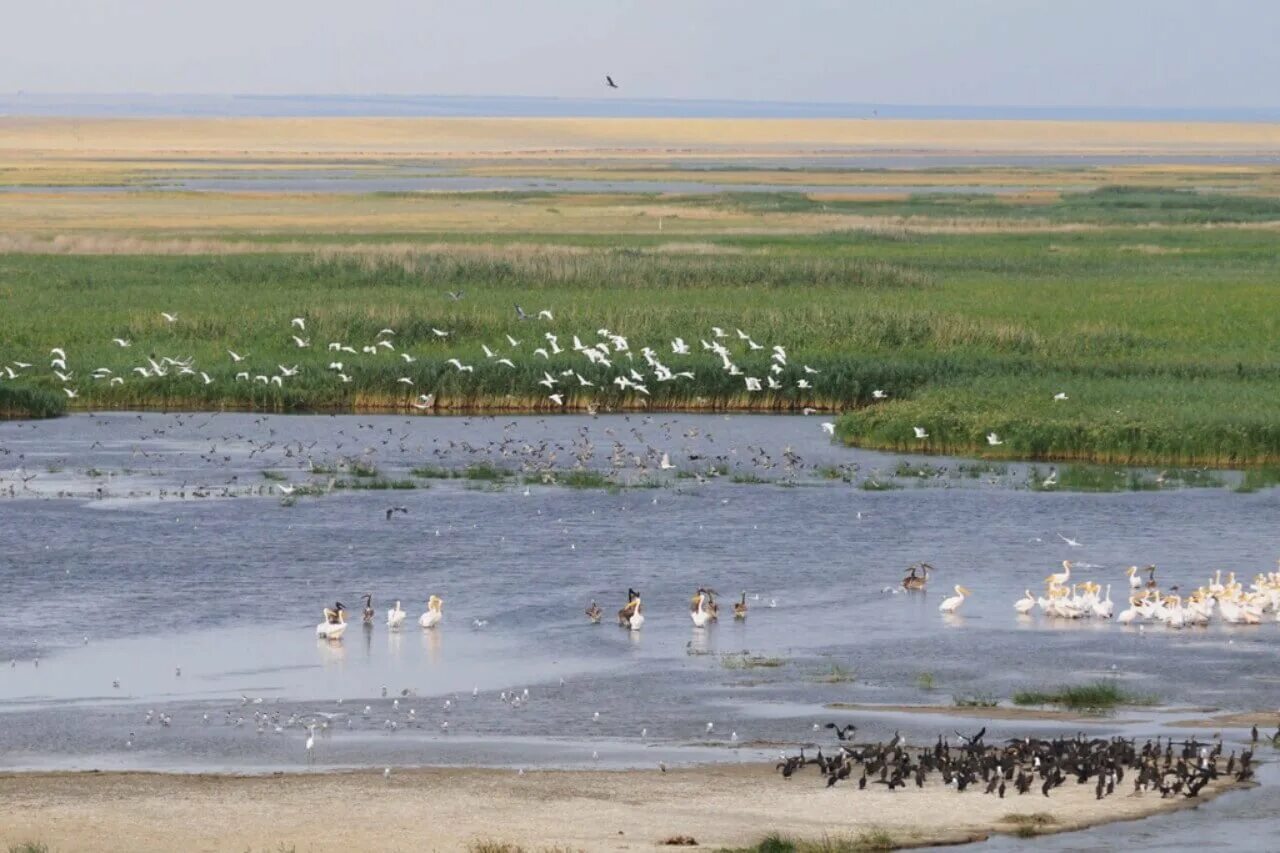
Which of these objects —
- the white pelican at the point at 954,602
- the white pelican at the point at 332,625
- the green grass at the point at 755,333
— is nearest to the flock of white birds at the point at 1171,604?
the white pelican at the point at 954,602

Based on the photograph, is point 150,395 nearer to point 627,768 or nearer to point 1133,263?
point 627,768

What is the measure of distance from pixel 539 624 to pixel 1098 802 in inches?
359

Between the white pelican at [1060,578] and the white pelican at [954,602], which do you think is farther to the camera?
the white pelican at [954,602]

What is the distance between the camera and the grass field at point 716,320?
135ft

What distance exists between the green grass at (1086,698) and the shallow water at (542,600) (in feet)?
1.51

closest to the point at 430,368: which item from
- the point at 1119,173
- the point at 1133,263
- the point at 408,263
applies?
the point at 408,263

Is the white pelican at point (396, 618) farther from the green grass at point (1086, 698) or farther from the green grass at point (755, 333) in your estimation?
the green grass at point (755, 333)

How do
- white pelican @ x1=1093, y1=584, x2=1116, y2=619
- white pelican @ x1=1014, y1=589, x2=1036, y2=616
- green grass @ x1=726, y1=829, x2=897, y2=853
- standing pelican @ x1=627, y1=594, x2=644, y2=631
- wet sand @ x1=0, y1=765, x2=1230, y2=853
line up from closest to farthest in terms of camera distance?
green grass @ x1=726, y1=829, x2=897, y2=853 → wet sand @ x1=0, y1=765, x2=1230, y2=853 → standing pelican @ x1=627, y1=594, x2=644, y2=631 → white pelican @ x1=1093, y1=584, x2=1116, y2=619 → white pelican @ x1=1014, y1=589, x2=1036, y2=616

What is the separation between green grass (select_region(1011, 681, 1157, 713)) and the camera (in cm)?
2095

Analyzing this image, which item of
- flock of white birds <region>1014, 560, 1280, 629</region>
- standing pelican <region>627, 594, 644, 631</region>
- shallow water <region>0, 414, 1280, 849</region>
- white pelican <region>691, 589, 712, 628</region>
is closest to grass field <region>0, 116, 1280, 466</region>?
shallow water <region>0, 414, 1280, 849</region>

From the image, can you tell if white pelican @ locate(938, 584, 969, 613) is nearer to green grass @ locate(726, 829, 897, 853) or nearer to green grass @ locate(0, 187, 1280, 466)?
green grass @ locate(726, 829, 897, 853)

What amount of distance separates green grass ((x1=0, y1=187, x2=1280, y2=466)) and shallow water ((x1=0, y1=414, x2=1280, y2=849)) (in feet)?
10.1

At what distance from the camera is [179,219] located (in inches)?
3782

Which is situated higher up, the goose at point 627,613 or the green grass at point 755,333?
the green grass at point 755,333
